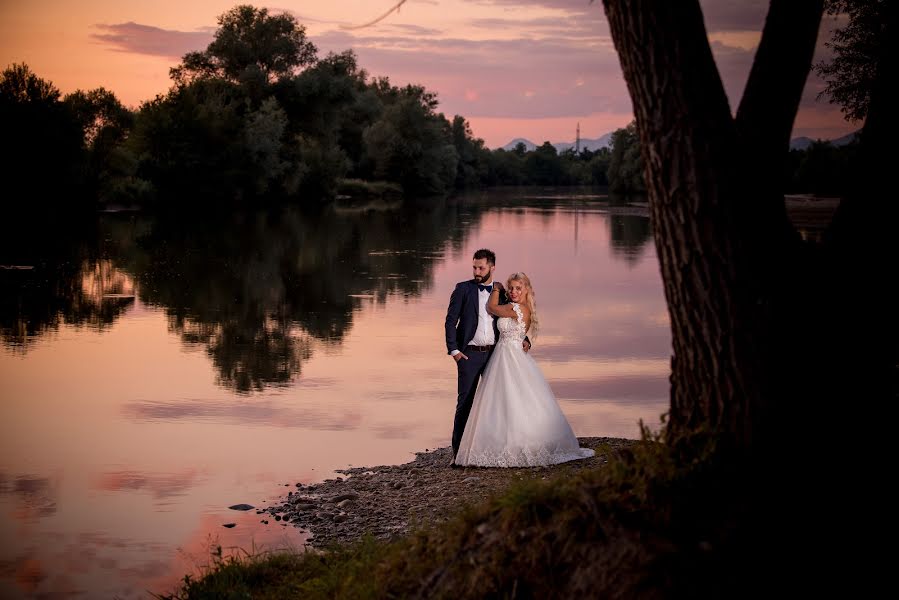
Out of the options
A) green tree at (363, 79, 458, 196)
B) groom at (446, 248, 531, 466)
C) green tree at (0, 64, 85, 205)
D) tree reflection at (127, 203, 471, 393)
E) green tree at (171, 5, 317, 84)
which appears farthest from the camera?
green tree at (363, 79, 458, 196)

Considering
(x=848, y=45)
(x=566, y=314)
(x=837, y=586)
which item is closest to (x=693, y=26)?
(x=837, y=586)

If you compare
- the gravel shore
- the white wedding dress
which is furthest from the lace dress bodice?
the gravel shore

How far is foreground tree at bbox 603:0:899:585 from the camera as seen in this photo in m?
5.36

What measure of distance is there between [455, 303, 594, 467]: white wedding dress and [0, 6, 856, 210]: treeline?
49.3 m

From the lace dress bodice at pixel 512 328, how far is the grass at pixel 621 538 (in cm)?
467

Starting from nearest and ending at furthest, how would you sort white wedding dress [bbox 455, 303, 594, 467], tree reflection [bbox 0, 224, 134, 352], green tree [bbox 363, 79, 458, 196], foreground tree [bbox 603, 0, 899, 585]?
foreground tree [bbox 603, 0, 899, 585] → white wedding dress [bbox 455, 303, 594, 467] → tree reflection [bbox 0, 224, 134, 352] → green tree [bbox 363, 79, 458, 196]

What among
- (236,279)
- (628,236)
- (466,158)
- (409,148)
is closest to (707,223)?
(236,279)

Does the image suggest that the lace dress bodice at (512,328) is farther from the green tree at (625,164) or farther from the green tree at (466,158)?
the green tree at (466,158)

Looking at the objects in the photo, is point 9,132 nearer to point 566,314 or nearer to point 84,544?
point 566,314

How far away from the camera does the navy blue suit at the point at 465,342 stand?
1048 cm

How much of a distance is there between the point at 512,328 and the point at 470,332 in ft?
1.33

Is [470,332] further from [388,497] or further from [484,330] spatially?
[388,497]

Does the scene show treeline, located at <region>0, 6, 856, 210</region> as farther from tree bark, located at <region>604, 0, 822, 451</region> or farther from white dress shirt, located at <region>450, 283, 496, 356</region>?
tree bark, located at <region>604, 0, 822, 451</region>

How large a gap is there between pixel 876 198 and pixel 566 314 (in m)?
17.3
